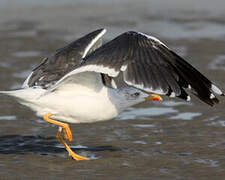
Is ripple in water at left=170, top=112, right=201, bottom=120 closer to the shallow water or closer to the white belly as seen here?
the shallow water

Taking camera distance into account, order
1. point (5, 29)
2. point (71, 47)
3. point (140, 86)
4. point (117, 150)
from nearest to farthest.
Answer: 1. point (140, 86)
2. point (117, 150)
3. point (71, 47)
4. point (5, 29)

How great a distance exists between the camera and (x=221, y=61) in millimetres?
13008

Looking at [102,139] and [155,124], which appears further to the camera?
[155,124]

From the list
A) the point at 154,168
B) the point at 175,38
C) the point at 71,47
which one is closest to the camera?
the point at 154,168

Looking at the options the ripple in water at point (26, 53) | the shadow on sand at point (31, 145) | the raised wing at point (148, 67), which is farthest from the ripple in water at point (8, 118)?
the ripple in water at point (26, 53)

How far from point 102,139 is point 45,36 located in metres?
7.35

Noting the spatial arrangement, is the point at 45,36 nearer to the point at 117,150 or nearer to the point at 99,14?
the point at 99,14

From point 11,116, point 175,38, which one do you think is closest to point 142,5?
point 175,38

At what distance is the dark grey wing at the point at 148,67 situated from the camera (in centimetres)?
665

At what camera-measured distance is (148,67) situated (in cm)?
679

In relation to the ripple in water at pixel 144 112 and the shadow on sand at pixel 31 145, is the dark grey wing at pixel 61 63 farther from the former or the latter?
the ripple in water at pixel 144 112

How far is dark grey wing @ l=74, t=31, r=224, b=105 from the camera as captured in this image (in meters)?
6.65

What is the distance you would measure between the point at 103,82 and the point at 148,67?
1.70 metres

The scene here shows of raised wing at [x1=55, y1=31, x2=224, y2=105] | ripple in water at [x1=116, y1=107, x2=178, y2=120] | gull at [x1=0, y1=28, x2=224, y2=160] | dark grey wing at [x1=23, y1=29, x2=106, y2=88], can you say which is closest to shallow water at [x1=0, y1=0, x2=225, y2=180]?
ripple in water at [x1=116, y1=107, x2=178, y2=120]
